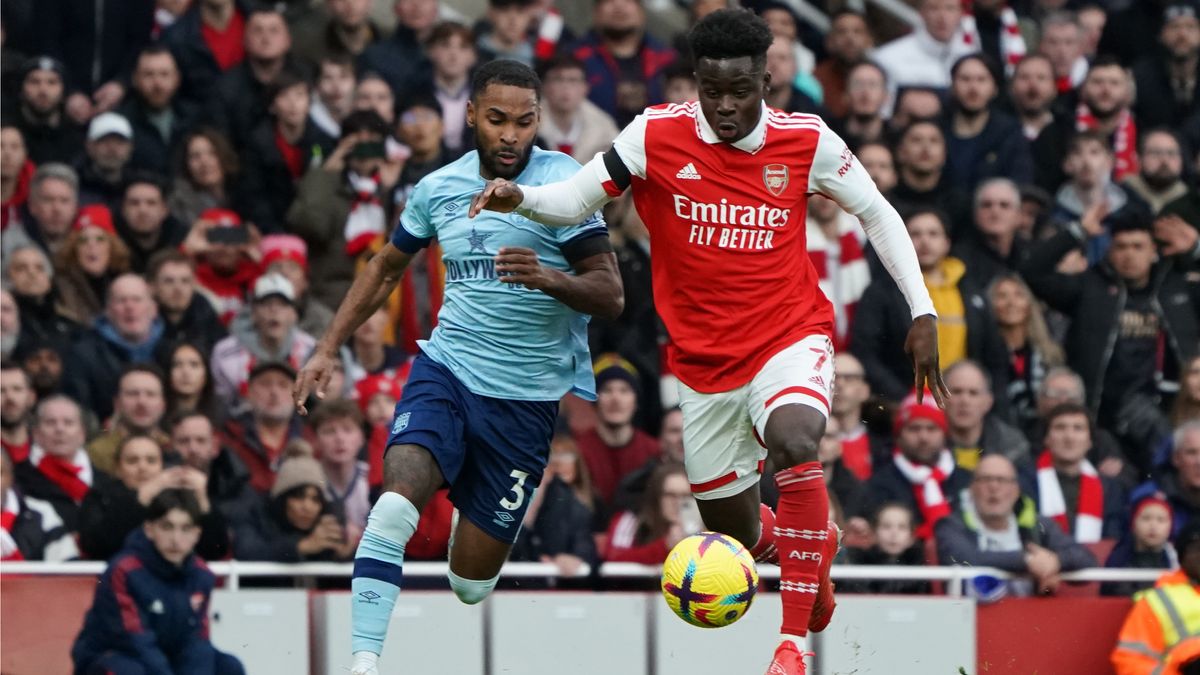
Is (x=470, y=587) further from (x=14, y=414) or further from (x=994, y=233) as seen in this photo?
(x=994, y=233)

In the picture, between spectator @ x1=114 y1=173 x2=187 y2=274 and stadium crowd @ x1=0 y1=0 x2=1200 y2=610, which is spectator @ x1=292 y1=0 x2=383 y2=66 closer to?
stadium crowd @ x1=0 y1=0 x2=1200 y2=610

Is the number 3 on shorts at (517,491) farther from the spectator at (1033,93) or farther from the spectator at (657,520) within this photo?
the spectator at (1033,93)

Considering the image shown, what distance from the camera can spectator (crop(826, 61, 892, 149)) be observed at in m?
15.8

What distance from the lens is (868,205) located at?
31.7 ft

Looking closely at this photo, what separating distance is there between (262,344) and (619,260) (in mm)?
2310

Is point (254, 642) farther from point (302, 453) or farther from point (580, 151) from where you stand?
point (580, 151)

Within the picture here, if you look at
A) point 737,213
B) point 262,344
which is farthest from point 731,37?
point 262,344

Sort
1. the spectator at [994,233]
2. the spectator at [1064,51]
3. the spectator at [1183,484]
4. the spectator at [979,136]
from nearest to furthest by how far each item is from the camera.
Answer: the spectator at [1183,484]
the spectator at [994,233]
the spectator at [979,136]
the spectator at [1064,51]

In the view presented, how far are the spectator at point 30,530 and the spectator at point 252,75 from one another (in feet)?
12.0

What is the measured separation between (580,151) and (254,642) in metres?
4.69

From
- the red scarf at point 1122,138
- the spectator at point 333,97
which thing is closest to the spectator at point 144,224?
the spectator at point 333,97

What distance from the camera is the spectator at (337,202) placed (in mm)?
14930

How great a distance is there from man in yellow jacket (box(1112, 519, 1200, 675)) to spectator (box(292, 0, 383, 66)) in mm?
7091

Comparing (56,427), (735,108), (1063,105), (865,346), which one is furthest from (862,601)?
(1063,105)
